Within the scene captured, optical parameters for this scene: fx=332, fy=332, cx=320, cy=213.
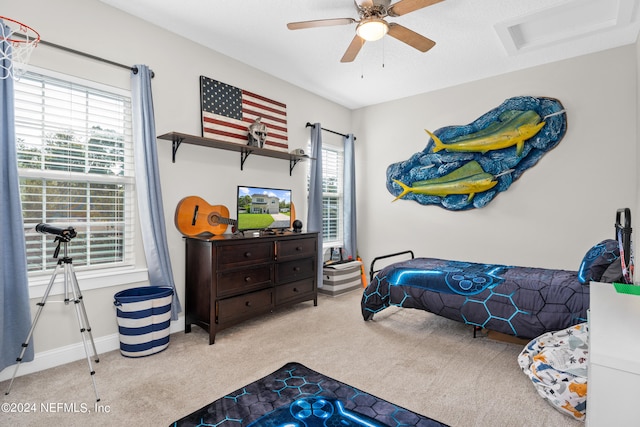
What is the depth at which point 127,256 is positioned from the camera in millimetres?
2824

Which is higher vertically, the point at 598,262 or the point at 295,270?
the point at 598,262

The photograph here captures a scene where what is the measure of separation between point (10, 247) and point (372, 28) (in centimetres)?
276

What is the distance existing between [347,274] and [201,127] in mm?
2577

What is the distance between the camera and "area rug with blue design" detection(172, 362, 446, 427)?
5.77ft

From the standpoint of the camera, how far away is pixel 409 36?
95.0 inches

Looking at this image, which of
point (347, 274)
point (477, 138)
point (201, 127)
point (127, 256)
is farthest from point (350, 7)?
point (347, 274)

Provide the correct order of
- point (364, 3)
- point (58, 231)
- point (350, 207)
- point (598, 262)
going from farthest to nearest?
point (350, 207) → point (598, 262) → point (364, 3) → point (58, 231)

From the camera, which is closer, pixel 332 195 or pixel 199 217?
pixel 199 217

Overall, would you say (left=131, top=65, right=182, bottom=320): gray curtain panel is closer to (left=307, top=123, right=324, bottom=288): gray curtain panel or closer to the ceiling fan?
the ceiling fan

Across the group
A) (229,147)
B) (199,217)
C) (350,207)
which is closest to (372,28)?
(229,147)

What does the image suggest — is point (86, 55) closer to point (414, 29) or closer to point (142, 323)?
point (142, 323)

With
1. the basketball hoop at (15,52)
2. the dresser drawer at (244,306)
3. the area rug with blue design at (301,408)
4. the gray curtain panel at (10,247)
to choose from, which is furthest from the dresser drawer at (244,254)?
the basketball hoop at (15,52)

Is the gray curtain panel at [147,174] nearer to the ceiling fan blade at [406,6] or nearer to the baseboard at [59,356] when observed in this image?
the baseboard at [59,356]

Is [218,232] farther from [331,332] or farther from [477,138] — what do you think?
[477,138]
